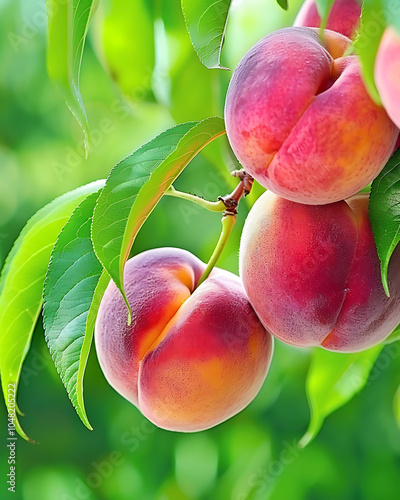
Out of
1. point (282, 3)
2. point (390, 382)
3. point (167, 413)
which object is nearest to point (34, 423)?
point (390, 382)

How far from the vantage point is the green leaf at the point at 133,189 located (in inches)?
18.1

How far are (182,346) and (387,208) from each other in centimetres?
21

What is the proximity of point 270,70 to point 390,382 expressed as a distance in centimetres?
125

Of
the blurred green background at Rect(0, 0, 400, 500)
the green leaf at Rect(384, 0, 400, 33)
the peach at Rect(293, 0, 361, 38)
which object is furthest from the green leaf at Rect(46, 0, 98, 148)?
the blurred green background at Rect(0, 0, 400, 500)

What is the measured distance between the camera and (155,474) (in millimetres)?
1621

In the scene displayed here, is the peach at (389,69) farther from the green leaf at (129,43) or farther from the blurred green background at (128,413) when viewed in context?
the blurred green background at (128,413)

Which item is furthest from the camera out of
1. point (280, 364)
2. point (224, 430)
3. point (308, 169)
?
point (224, 430)

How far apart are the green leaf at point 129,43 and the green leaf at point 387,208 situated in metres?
0.47

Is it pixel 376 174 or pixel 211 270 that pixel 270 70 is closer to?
pixel 376 174

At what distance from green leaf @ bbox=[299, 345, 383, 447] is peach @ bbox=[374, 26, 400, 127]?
469 millimetres

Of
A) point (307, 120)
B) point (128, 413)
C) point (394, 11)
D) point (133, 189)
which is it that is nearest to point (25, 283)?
point (133, 189)

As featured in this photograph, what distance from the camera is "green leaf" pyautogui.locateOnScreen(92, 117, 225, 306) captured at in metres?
0.46

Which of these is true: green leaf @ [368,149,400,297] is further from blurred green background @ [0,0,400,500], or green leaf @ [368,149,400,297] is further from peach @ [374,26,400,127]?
blurred green background @ [0,0,400,500]

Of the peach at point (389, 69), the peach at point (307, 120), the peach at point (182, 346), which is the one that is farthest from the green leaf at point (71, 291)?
the peach at point (389, 69)
